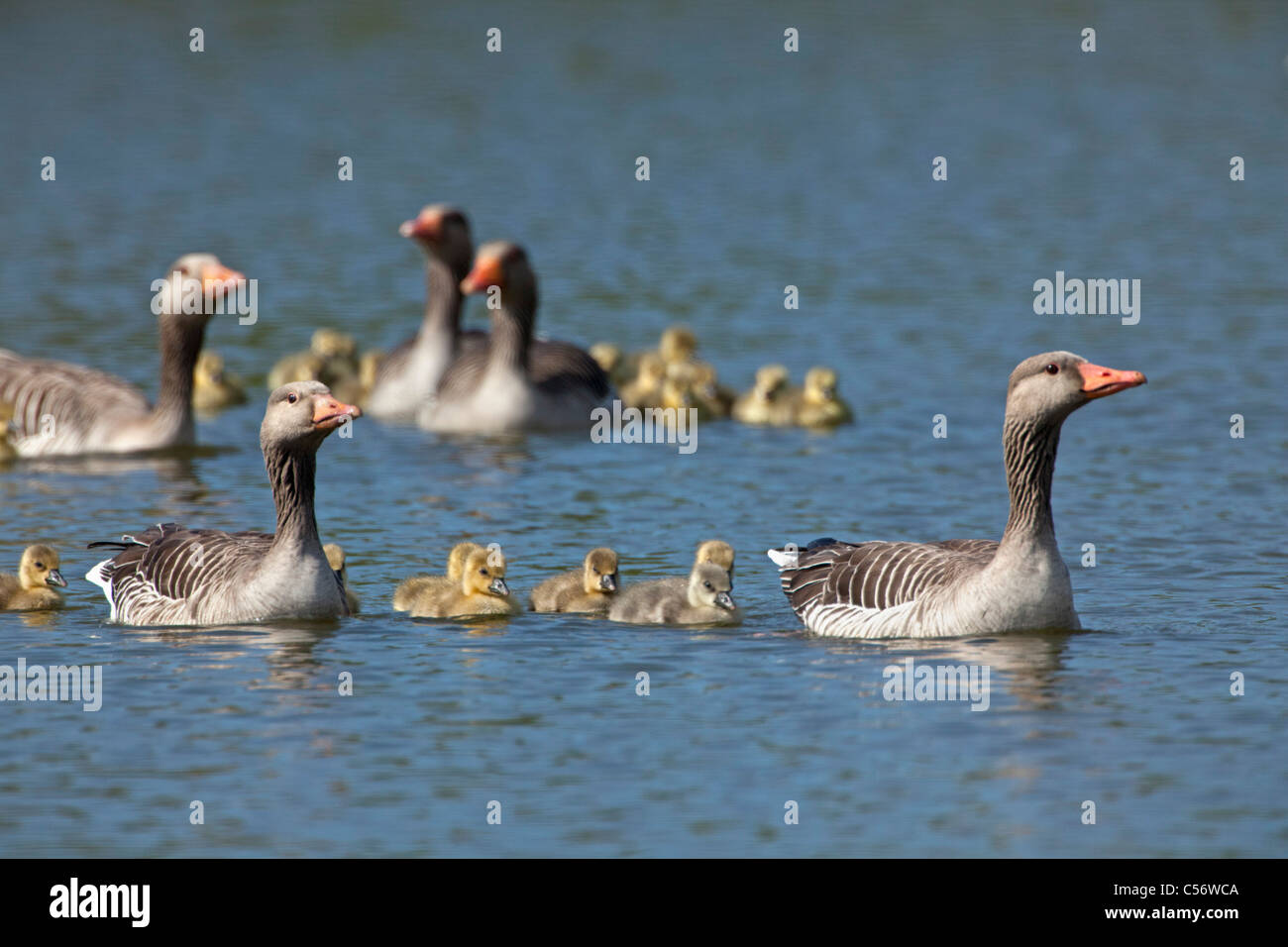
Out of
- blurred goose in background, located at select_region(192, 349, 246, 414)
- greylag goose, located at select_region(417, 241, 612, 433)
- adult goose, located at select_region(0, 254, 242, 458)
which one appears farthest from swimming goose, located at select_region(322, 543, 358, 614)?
blurred goose in background, located at select_region(192, 349, 246, 414)

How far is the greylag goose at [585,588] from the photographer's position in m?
13.8

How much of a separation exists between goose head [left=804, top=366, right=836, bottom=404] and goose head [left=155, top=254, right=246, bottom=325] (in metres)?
5.36

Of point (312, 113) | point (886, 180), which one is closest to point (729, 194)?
point (886, 180)

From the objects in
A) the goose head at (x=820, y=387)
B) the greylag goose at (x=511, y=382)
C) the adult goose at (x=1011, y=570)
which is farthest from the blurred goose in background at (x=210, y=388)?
the adult goose at (x=1011, y=570)

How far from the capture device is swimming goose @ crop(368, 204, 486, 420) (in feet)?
75.4

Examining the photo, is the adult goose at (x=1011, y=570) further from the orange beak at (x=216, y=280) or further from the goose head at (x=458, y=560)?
the orange beak at (x=216, y=280)

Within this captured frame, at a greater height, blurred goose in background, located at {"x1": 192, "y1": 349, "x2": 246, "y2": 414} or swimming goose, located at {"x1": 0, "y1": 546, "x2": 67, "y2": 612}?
blurred goose in background, located at {"x1": 192, "y1": 349, "x2": 246, "y2": 414}

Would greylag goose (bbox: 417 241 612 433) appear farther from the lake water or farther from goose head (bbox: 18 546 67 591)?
goose head (bbox: 18 546 67 591)

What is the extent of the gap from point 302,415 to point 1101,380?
4.63 metres

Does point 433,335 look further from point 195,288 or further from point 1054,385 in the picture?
point 1054,385

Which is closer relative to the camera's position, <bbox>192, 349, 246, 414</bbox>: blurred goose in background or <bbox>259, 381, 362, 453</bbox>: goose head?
<bbox>259, 381, 362, 453</bbox>: goose head

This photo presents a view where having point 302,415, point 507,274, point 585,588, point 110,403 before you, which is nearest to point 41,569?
point 302,415
